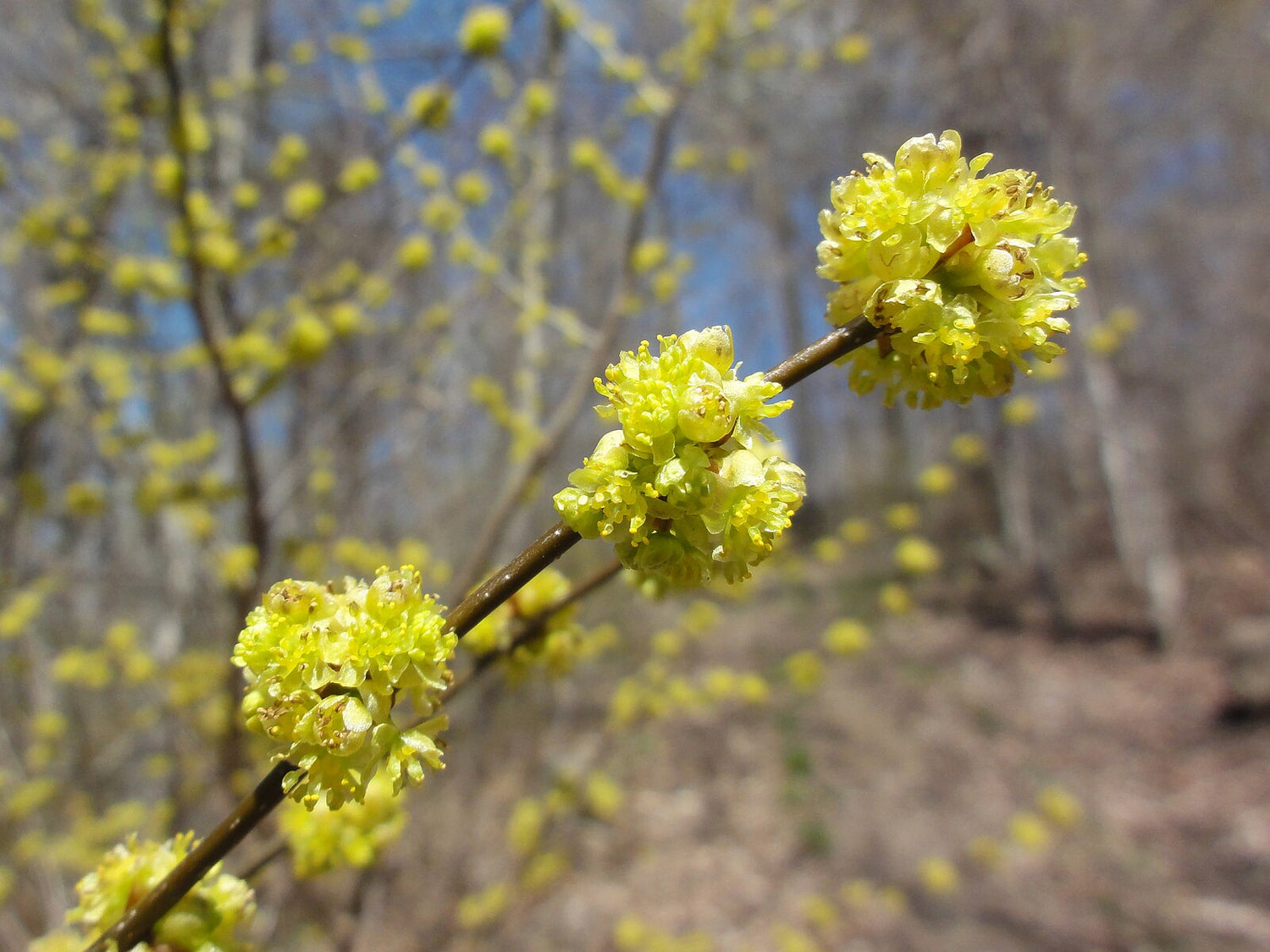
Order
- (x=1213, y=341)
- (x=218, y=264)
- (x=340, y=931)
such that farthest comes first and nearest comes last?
1. (x=1213, y=341)
2. (x=218, y=264)
3. (x=340, y=931)

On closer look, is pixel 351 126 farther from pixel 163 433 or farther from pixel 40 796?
pixel 40 796

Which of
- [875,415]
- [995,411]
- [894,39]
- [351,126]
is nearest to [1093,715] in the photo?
[995,411]

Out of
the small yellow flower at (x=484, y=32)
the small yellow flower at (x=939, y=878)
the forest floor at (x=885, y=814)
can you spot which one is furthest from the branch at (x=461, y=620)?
the small yellow flower at (x=939, y=878)

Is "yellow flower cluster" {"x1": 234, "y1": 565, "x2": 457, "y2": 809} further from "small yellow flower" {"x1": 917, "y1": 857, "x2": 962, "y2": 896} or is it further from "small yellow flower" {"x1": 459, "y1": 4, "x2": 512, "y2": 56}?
"small yellow flower" {"x1": 917, "y1": 857, "x2": 962, "y2": 896}

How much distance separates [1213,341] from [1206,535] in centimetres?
537

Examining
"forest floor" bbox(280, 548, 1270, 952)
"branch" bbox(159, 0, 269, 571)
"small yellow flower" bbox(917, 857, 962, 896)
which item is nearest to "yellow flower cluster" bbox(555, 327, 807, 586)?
"branch" bbox(159, 0, 269, 571)

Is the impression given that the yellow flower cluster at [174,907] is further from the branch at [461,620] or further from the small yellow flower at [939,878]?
the small yellow flower at [939,878]

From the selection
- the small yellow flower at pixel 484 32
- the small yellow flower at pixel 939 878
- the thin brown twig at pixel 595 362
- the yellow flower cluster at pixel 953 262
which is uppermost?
the small yellow flower at pixel 484 32

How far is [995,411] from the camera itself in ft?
36.7

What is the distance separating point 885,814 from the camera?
7.10 meters

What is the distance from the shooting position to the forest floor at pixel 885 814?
5242mm

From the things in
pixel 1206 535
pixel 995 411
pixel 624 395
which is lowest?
pixel 1206 535

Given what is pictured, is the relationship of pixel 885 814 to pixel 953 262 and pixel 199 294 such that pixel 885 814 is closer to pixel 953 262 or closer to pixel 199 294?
pixel 199 294

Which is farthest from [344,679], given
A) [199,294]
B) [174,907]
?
[199,294]
